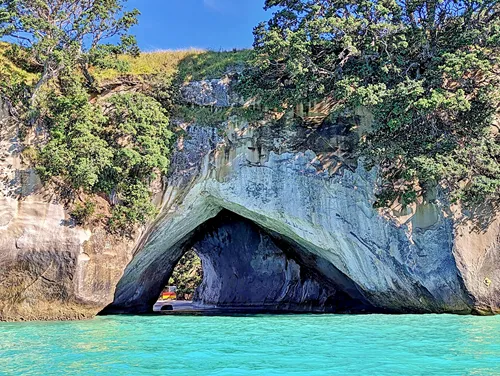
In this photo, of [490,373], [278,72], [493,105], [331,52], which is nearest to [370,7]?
[331,52]

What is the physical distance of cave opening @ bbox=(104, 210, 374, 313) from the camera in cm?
1991

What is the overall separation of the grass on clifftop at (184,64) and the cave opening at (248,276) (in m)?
6.25

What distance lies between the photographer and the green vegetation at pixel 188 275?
37312 mm

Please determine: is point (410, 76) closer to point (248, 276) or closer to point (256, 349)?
point (256, 349)

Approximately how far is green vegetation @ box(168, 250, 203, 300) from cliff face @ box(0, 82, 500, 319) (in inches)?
680

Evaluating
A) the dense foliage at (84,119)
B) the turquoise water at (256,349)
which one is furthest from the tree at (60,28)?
the turquoise water at (256,349)

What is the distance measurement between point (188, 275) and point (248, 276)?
13.2m

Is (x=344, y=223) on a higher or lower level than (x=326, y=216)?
lower

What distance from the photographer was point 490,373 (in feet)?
19.7

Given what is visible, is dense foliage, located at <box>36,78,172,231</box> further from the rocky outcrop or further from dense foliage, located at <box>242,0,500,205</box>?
dense foliage, located at <box>242,0,500,205</box>

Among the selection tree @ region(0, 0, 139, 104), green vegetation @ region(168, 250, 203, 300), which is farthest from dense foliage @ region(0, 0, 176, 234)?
green vegetation @ region(168, 250, 203, 300)

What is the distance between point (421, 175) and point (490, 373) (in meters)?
8.31

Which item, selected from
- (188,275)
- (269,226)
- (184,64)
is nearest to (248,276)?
(269,226)

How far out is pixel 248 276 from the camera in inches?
1003
